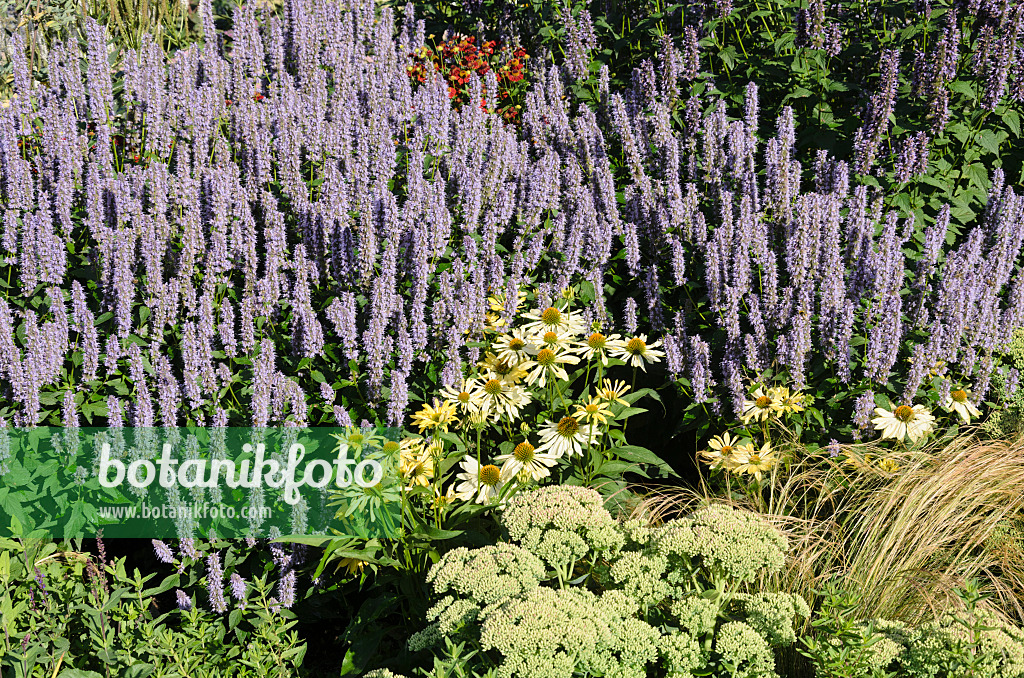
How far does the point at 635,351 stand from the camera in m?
3.96

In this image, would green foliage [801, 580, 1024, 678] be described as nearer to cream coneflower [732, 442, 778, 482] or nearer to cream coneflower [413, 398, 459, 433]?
cream coneflower [732, 442, 778, 482]

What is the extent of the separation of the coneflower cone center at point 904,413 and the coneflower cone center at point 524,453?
1.62 meters

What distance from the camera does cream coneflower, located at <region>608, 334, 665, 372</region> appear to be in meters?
3.89

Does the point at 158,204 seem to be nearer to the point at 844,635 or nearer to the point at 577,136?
the point at 577,136

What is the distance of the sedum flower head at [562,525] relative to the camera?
270cm

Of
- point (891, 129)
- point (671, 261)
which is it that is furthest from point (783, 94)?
point (671, 261)

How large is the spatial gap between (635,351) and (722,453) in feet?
2.01

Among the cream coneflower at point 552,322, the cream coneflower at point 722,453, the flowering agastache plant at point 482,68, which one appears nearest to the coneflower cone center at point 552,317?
the cream coneflower at point 552,322

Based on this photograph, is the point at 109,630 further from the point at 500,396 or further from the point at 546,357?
the point at 546,357

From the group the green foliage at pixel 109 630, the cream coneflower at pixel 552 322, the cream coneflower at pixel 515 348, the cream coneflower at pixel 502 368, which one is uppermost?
the cream coneflower at pixel 552 322

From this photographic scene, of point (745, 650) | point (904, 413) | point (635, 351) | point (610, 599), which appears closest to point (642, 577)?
point (610, 599)

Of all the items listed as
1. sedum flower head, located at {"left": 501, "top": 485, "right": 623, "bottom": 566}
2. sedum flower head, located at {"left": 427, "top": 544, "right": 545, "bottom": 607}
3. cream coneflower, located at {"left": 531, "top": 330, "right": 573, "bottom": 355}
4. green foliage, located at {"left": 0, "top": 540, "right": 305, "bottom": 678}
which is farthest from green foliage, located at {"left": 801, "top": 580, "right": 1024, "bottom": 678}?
green foliage, located at {"left": 0, "top": 540, "right": 305, "bottom": 678}

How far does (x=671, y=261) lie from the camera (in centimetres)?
414

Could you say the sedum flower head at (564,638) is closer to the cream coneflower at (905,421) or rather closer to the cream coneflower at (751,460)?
the cream coneflower at (751,460)
